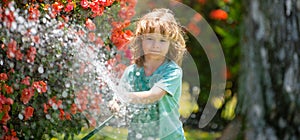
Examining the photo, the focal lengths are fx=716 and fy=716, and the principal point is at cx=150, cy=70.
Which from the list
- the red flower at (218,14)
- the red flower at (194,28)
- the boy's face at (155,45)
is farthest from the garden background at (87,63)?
the red flower at (194,28)

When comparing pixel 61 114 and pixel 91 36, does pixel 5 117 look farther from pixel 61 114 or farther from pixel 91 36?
pixel 91 36

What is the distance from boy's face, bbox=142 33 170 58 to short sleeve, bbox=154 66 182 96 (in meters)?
0.13

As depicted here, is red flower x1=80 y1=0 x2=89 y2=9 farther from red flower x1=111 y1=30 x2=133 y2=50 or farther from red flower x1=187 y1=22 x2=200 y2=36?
red flower x1=187 y1=22 x2=200 y2=36

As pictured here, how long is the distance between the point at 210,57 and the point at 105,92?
2.11 metres

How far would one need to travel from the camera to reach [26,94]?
3.43 metres

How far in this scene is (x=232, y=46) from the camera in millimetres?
5531

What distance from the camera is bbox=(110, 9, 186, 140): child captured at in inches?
138

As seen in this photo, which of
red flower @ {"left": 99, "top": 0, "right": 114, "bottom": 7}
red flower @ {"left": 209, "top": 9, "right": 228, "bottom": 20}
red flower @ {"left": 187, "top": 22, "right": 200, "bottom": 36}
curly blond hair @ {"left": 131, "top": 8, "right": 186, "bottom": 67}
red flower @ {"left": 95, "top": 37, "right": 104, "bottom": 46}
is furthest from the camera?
red flower @ {"left": 187, "top": 22, "right": 200, "bottom": 36}

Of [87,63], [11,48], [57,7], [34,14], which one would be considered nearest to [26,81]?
[11,48]

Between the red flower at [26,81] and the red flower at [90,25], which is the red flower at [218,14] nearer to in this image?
the red flower at [90,25]

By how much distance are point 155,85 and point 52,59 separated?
1.78ft

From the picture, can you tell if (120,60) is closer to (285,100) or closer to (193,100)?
(285,100)

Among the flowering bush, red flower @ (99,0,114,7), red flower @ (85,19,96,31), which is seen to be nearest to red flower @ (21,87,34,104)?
the flowering bush

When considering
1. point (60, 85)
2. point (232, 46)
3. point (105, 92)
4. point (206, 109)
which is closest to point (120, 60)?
point (105, 92)
